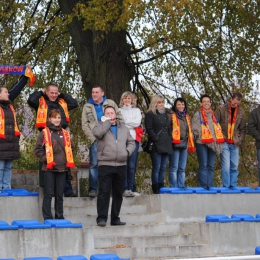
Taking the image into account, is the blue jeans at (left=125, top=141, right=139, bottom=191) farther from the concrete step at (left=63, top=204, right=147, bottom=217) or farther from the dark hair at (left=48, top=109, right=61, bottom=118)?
the dark hair at (left=48, top=109, right=61, bottom=118)

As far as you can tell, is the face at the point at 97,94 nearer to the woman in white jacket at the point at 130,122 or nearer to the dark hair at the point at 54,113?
the woman in white jacket at the point at 130,122

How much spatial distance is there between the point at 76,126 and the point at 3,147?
25.2 ft

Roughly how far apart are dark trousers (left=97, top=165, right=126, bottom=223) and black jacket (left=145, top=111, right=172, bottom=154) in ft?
6.52

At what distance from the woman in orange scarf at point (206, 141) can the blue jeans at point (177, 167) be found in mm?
366

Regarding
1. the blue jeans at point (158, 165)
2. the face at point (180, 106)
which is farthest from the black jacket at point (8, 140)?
the face at point (180, 106)

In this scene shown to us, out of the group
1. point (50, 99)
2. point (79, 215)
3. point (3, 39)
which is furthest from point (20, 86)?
point (3, 39)

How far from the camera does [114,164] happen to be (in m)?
11.7

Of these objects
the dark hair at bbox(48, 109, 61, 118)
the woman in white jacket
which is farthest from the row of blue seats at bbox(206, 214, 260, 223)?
the dark hair at bbox(48, 109, 61, 118)

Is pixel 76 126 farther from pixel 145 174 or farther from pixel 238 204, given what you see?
pixel 238 204

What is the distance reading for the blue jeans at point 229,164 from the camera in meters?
14.3

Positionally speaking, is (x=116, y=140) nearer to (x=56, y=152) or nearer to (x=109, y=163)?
(x=109, y=163)

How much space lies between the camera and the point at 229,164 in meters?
14.4

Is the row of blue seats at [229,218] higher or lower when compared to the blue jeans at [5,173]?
lower

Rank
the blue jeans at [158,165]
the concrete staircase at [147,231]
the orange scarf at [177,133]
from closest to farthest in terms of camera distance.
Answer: the concrete staircase at [147,231] < the blue jeans at [158,165] < the orange scarf at [177,133]
